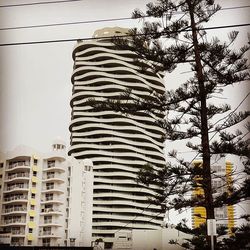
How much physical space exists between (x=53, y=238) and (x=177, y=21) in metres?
29.3

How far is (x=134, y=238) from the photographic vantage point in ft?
115

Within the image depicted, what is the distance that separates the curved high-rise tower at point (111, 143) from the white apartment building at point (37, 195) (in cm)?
717

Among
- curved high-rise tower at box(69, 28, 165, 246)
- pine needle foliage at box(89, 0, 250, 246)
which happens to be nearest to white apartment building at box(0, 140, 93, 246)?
curved high-rise tower at box(69, 28, 165, 246)

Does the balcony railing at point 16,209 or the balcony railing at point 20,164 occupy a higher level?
the balcony railing at point 20,164

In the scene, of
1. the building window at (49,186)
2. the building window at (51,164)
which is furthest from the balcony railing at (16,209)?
the building window at (51,164)

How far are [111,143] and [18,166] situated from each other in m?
13.5

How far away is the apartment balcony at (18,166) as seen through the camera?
3086 cm

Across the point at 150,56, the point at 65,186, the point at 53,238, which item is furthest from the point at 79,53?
the point at 150,56

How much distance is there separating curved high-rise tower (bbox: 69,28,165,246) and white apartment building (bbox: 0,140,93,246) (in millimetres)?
7174

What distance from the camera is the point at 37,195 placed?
105 ft

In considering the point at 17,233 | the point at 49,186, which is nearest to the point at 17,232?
the point at 17,233

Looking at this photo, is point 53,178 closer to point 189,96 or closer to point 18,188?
point 18,188

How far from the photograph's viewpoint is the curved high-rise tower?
131 ft

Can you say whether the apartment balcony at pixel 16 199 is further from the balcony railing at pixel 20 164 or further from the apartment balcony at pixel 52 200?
the balcony railing at pixel 20 164
